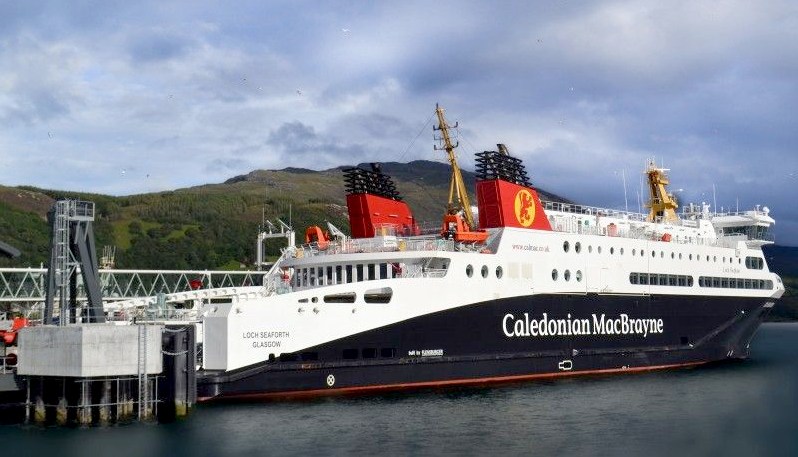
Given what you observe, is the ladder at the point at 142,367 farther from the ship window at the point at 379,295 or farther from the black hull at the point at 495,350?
the ship window at the point at 379,295

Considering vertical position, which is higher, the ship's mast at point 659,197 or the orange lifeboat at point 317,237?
the ship's mast at point 659,197

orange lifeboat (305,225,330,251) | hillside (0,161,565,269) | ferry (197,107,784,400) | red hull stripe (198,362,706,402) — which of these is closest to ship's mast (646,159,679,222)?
ferry (197,107,784,400)

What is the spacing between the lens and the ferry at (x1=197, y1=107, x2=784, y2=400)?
28.2 metres

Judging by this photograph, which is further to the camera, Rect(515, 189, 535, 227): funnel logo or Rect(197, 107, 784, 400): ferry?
Rect(515, 189, 535, 227): funnel logo

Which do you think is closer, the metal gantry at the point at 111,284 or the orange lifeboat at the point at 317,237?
the orange lifeboat at the point at 317,237

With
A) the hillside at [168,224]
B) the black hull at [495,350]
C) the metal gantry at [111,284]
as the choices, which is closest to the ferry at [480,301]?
the black hull at [495,350]

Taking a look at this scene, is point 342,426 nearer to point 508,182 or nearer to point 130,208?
point 508,182

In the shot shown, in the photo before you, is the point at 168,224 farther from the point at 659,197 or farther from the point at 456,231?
the point at 456,231

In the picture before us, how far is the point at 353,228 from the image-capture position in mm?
37156

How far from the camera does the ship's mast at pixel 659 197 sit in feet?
152

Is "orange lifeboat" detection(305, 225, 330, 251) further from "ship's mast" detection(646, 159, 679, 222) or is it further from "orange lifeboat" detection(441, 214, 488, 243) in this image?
"ship's mast" detection(646, 159, 679, 222)

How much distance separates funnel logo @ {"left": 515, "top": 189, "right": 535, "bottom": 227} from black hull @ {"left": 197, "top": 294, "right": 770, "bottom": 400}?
10.0ft

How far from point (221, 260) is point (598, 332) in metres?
55.8

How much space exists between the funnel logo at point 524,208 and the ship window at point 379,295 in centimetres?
693
